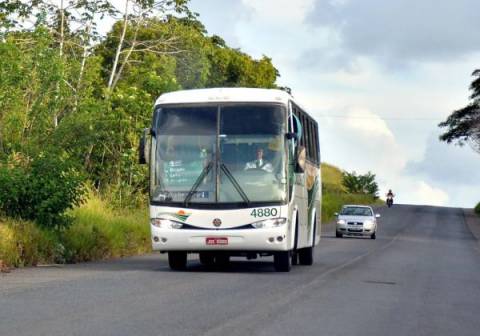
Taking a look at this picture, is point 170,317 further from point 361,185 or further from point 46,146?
point 361,185

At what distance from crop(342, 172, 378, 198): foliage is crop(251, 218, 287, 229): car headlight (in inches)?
3255

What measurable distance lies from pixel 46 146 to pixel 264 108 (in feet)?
18.7

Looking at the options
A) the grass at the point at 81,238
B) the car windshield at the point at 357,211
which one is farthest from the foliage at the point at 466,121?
the grass at the point at 81,238

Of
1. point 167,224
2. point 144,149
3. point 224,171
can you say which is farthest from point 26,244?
point 224,171

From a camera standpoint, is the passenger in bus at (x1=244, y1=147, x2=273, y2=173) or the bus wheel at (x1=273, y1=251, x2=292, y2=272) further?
the bus wheel at (x1=273, y1=251, x2=292, y2=272)

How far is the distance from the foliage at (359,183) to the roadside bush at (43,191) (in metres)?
80.3

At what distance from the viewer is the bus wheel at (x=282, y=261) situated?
21125 millimetres

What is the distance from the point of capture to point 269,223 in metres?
20.3

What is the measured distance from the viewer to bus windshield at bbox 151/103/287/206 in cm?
2034

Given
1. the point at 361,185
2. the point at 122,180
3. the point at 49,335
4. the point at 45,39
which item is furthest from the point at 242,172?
the point at 361,185

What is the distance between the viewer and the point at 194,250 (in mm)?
20359

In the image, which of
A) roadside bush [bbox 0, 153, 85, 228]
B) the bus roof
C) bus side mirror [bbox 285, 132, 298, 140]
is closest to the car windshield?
roadside bush [bbox 0, 153, 85, 228]

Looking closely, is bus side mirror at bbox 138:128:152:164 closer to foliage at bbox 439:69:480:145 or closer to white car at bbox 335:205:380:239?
white car at bbox 335:205:380:239

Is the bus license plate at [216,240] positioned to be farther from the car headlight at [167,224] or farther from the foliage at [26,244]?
the foliage at [26,244]
